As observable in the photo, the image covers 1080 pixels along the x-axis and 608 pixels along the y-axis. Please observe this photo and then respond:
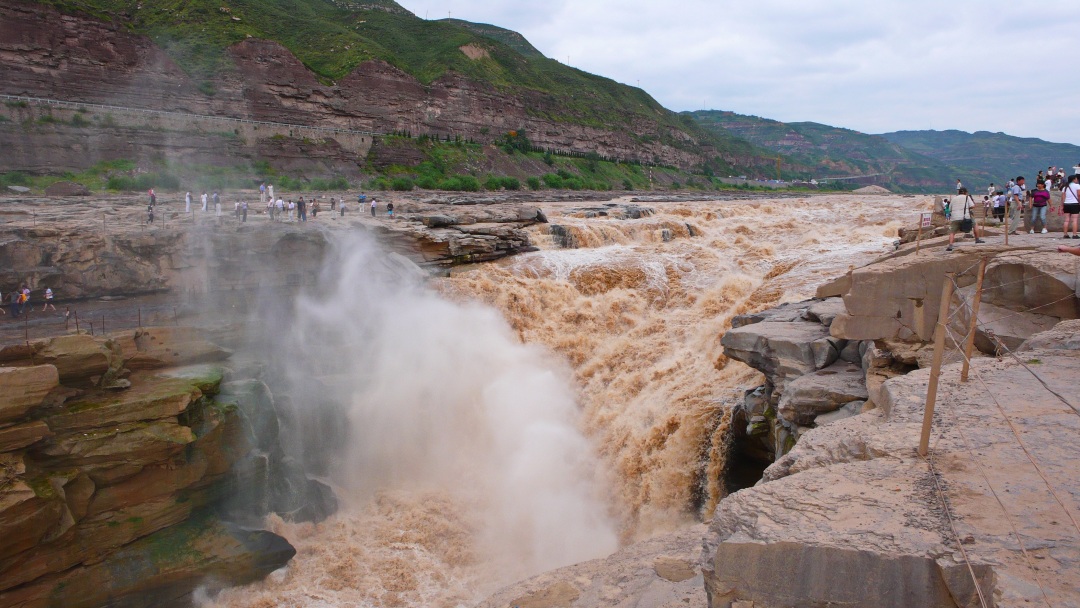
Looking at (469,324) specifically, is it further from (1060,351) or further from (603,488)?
(1060,351)

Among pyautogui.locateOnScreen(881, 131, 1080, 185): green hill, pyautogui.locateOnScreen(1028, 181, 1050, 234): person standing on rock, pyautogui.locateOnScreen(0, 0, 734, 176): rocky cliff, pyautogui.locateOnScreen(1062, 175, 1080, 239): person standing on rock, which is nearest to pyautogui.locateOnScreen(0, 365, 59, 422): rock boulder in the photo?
pyautogui.locateOnScreen(1062, 175, 1080, 239): person standing on rock

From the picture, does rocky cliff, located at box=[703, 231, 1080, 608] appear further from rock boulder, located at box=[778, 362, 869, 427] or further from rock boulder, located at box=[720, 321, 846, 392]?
rock boulder, located at box=[720, 321, 846, 392]

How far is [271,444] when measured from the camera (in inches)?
503

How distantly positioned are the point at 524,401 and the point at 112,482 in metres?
7.68

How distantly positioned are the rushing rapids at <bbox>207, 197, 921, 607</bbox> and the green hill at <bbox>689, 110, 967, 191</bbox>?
96.9 meters

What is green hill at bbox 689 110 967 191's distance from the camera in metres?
121

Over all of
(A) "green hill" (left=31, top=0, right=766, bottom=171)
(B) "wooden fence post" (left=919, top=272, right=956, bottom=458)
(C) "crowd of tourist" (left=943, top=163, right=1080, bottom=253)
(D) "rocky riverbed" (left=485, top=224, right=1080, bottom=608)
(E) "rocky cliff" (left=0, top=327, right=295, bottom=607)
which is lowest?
(E) "rocky cliff" (left=0, top=327, right=295, bottom=607)

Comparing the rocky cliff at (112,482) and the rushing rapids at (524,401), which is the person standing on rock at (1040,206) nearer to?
the rushing rapids at (524,401)

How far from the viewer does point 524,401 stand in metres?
14.7

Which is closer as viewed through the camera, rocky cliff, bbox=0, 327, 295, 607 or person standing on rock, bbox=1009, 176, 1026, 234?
rocky cliff, bbox=0, 327, 295, 607

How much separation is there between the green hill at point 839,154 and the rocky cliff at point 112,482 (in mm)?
107779

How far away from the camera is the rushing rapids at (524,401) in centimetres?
1095

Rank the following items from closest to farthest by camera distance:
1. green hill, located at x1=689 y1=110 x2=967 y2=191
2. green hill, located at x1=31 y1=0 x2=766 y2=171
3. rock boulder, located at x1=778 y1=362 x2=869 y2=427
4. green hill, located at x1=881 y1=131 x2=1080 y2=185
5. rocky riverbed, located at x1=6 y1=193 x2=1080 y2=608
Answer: rocky riverbed, located at x1=6 y1=193 x2=1080 y2=608
rock boulder, located at x1=778 y1=362 x2=869 y2=427
green hill, located at x1=31 y1=0 x2=766 y2=171
green hill, located at x1=689 y1=110 x2=967 y2=191
green hill, located at x1=881 y1=131 x2=1080 y2=185

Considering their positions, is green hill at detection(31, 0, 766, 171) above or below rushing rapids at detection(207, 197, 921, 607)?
above
